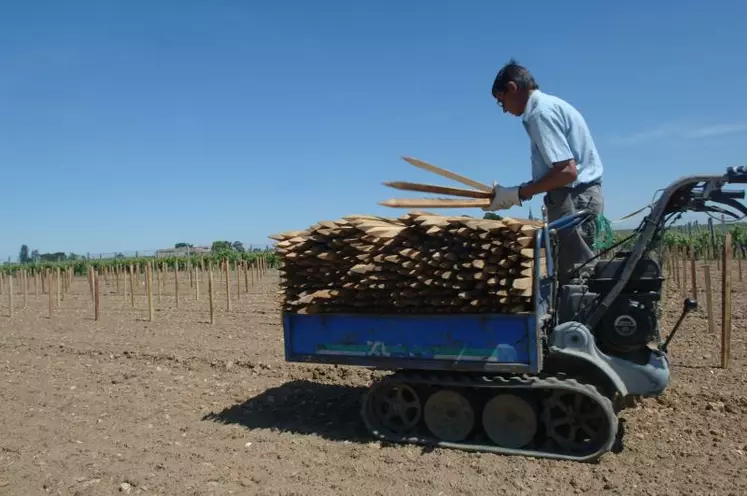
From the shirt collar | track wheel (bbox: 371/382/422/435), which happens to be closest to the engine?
the shirt collar

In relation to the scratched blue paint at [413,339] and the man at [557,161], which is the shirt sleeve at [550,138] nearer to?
the man at [557,161]

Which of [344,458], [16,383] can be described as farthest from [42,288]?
[344,458]

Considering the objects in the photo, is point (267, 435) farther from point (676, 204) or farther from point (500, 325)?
point (676, 204)

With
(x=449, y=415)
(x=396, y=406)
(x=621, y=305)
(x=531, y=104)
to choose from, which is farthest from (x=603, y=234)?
(x=396, y=406)

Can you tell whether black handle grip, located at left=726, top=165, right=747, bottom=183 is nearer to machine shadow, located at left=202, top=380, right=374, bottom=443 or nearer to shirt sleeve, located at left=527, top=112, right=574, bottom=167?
shirt sleeve, located at left=527, top=112, right=574, bottom=167

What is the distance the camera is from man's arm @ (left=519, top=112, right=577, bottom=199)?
15.9 ft

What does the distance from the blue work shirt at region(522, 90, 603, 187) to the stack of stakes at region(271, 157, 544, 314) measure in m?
0.51

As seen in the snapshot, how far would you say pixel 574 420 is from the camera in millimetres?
4895

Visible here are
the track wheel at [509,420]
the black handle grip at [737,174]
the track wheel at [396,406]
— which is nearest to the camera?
the black handle grip at [737,174]

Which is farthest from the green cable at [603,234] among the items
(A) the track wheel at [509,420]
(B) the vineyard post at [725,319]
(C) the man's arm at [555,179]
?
(B) the vineyard post at [725,319]

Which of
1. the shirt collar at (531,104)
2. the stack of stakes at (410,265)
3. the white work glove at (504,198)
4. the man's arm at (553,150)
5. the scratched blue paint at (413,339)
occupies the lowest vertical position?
the scratched blue paint at (413,339)

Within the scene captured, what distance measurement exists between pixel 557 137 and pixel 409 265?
1478mm

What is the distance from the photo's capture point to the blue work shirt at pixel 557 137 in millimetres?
4883

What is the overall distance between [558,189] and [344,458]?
275 centimetres
